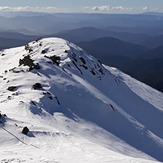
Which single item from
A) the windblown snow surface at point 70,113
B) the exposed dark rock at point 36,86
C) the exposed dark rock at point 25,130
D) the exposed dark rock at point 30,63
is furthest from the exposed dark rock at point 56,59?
the exposed dark rock at point 25,130

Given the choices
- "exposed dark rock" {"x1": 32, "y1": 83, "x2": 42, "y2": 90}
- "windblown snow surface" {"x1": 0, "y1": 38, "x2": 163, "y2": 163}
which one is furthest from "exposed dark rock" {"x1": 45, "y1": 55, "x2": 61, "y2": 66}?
"exposed dark rock" {"x1": 32, "y1": 83, "x2": 42, "y2": 90}

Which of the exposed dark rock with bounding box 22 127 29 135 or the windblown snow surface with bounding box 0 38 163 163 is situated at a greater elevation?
the exposed dark rock with bounding box 22 127 29 135

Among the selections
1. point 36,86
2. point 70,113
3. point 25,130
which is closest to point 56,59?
point 36,86

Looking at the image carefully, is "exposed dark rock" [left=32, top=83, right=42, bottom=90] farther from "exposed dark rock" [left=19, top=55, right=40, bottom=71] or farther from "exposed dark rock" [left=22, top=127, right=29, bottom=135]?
A: "exposed dark rock" [left=22, top=127, right=29, bottom=135]

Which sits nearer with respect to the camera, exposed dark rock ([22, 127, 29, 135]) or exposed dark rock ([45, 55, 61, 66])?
exposed dark rock ([22, 127, 29, 135])

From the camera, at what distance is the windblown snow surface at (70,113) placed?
27859 millimetres

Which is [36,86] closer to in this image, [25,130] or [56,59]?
[25,130]

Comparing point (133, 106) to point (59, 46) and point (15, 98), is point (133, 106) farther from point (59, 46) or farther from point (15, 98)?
point (15, 98)

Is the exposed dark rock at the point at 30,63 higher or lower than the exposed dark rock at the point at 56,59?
higher

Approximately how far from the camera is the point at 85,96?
57.6 meters

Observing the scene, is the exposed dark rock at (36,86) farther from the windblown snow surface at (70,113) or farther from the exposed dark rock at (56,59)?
the exposed dark rock at (56,59)

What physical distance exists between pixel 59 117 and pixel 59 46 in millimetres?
38061

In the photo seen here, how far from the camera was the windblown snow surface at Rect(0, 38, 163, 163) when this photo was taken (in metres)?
27.9

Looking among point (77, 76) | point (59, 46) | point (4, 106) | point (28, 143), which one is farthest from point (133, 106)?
point (28, 143)
